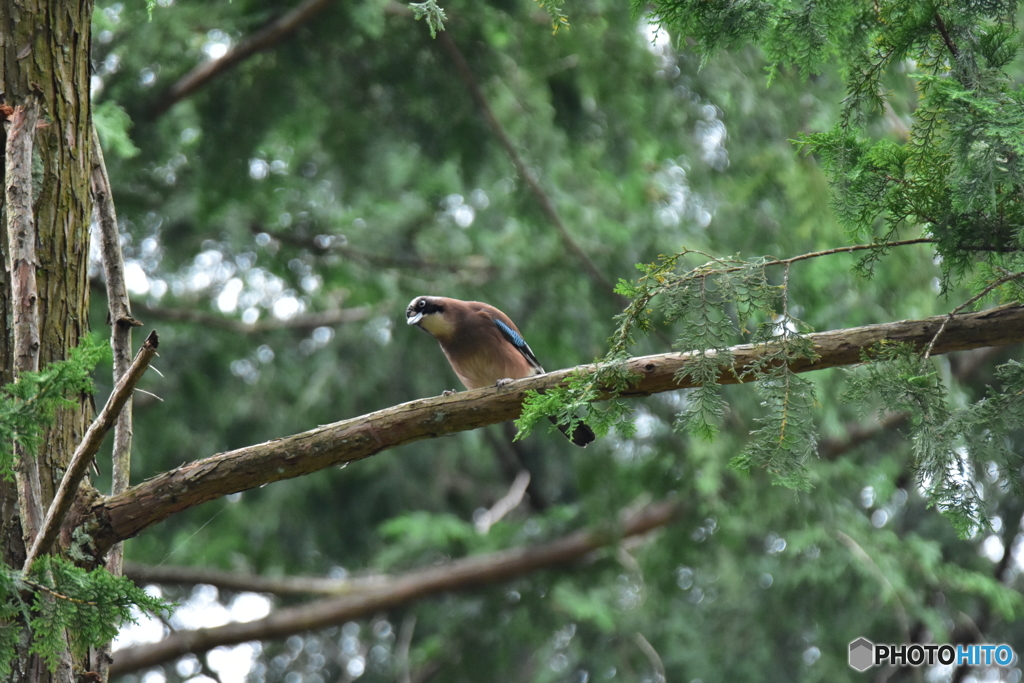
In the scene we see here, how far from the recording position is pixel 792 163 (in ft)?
26.9

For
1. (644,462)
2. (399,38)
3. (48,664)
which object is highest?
(399,38)

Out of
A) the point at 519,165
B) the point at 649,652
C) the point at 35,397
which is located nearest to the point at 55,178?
the point at 35,397

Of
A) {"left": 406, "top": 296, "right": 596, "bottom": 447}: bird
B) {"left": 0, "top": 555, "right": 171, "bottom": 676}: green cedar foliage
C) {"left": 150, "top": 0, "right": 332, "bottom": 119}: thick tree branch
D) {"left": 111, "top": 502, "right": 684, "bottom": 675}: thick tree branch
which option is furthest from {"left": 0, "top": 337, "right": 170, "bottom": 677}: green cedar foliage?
{"left": 111, "top": 502, "right": 684, "bottom": 675}: thick tree branch

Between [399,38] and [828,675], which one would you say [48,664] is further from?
[828,675]

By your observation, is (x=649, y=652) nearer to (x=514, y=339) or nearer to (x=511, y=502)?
(x=511, y=502)

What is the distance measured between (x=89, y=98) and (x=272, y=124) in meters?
4.72

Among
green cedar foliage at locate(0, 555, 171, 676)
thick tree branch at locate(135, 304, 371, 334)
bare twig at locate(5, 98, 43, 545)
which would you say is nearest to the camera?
green cedar foliage at locate(0, 555, 171, 676)

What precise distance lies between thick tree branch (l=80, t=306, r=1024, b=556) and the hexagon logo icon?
6.88 meters

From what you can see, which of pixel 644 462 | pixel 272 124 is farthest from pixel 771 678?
pixel 272 124

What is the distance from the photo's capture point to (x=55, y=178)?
3.49 meters

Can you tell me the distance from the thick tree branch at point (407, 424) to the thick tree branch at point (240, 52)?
460 centimetres

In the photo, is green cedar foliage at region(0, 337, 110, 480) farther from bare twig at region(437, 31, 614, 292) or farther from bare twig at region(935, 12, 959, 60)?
bare twig at region(437, 31, 614, 292)

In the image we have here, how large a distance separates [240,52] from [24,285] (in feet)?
15.0

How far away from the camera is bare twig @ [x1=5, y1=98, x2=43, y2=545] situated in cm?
304
